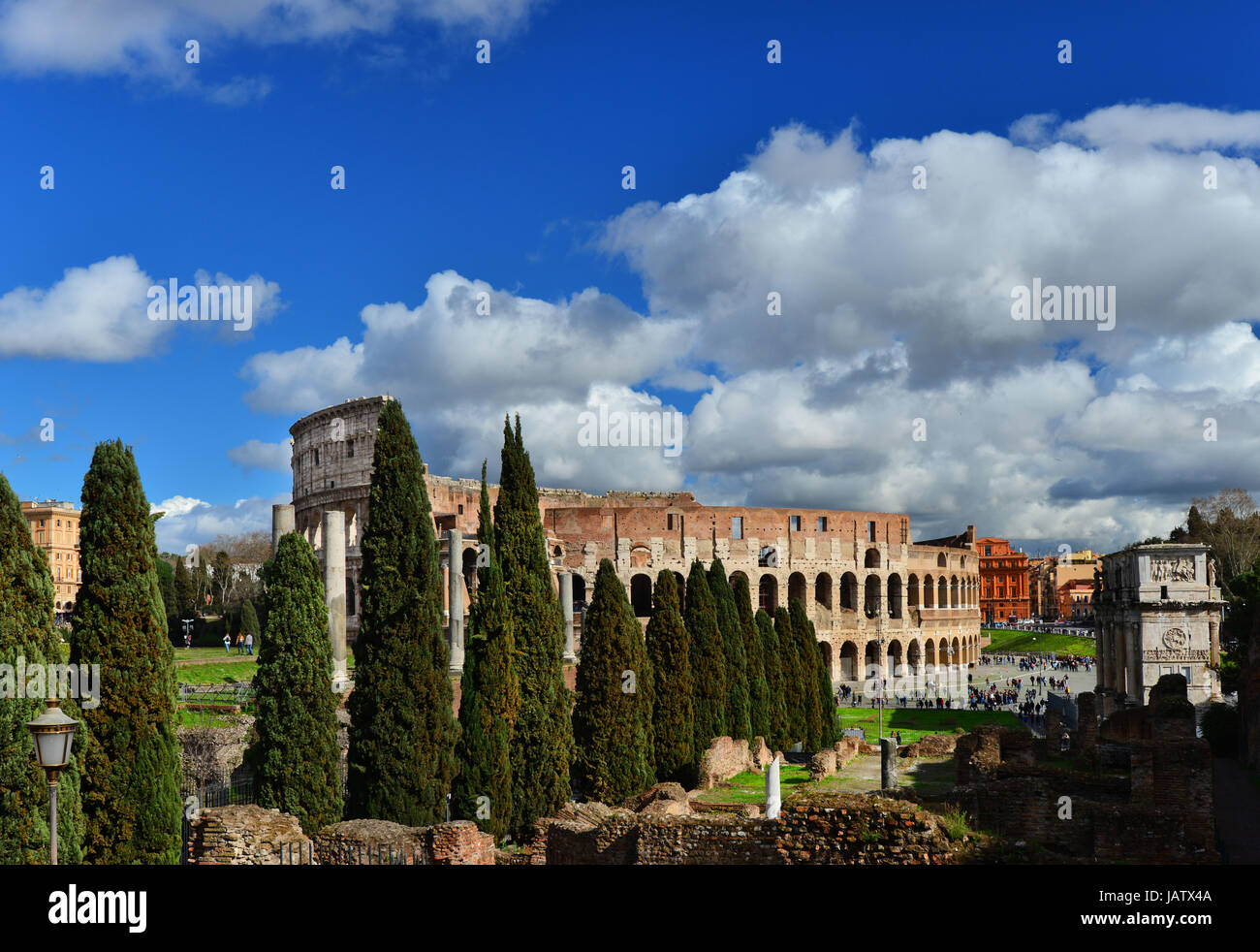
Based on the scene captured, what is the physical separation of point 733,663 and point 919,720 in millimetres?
14977

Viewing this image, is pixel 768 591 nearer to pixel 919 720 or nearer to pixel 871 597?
pixel 871 597

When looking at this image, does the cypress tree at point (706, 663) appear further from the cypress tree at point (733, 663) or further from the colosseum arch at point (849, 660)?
the colosseum arch at point (849, 660)

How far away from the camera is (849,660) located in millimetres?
62031

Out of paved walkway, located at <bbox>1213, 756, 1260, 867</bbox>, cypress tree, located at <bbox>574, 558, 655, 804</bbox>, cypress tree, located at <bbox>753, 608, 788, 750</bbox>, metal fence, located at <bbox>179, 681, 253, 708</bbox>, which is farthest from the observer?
cypress tree, located at <bbox>753, 608, 788, 750</bbox>

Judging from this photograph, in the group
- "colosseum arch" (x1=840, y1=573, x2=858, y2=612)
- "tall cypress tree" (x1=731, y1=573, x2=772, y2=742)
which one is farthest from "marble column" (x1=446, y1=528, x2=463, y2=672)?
"colosseum arch" (x1=840, y1=573, x2=858, y2=612)

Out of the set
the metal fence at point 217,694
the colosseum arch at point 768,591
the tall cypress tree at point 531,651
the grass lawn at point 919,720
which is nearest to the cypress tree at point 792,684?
the grass lawn at point 919,720

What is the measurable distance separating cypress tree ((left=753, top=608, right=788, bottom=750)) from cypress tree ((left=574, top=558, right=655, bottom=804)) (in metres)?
9.13

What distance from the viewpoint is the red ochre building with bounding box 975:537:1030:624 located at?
110625 mm

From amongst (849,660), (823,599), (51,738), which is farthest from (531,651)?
(849,660)

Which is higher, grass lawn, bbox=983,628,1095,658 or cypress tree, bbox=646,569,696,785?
cypress tree, bbox=646,569,696,785

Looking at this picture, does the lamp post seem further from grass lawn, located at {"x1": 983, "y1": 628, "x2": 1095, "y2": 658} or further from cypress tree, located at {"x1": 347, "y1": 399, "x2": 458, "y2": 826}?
grass lawn, located at {"x1": 983, "y1": 628, "x2": 1095, "y2": 658}

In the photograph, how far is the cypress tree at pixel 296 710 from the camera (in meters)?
13.6

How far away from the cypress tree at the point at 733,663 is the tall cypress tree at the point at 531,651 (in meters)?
8.68
